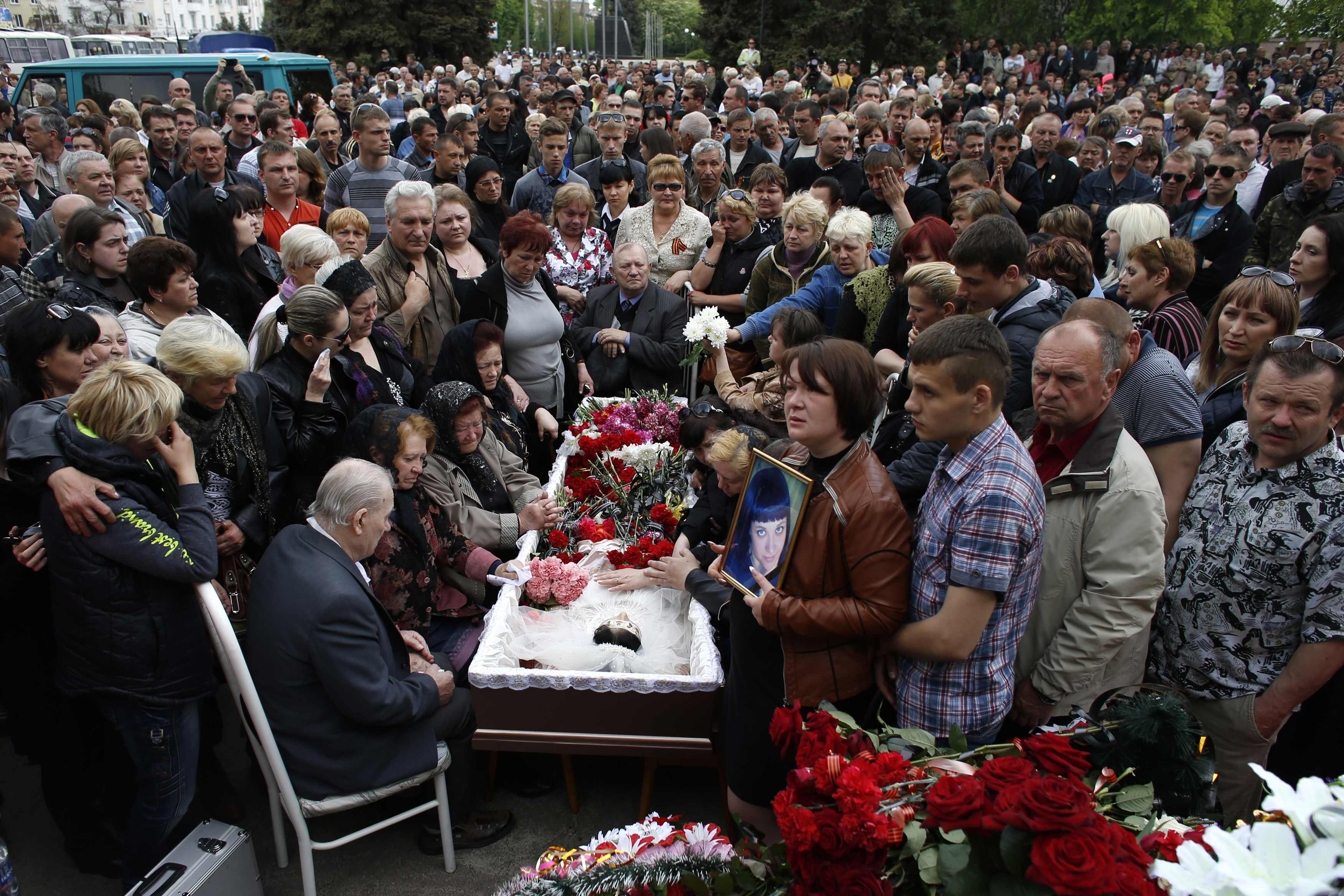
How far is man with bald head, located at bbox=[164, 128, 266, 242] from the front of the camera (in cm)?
625

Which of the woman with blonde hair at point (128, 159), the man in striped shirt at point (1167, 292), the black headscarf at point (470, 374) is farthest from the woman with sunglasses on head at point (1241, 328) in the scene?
the woman with blonde hair at point (128, 159)

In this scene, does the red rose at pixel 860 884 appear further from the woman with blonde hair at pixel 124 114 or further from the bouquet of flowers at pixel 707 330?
the woman with blonde hair at pixel 124 114

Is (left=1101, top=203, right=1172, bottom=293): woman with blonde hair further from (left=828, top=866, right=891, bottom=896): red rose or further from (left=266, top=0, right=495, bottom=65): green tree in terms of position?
A: (left=266, top=0, right=495, bottom=65): green tree

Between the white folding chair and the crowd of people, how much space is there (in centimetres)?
6

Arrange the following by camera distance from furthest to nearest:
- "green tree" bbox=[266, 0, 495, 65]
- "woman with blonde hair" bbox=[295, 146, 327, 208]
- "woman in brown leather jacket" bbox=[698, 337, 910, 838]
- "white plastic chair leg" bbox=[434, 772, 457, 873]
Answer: "green tree" bbox=[266, 0, 495, 65] → "woman with blonde hair" bbox=[295, 146, 327, 208] → "white plastic chair leg" bbox=[434, 772, 457, 873] → "woman in brown leather jacket" bbox=[698, 337, 910, 838]

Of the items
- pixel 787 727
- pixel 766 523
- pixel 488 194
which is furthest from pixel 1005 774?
pixel 488 194

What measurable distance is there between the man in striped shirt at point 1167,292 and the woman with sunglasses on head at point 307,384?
3.48 metres

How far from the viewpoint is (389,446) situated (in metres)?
3.22

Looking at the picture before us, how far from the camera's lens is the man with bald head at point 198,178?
246 inches

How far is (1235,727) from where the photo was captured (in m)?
2.60

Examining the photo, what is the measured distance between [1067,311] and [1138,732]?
1.59m

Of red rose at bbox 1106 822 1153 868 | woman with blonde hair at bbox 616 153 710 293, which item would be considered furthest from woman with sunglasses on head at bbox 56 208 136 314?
red rose at bbox 1106 822 1153 868

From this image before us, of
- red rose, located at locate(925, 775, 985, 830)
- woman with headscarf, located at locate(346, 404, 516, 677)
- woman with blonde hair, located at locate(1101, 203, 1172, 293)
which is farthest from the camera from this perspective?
woman with blonde hair, located at locate(1101, 203, 1172, 293)

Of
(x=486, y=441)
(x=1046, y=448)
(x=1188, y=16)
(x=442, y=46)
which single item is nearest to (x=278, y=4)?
(x=442, y=46)
